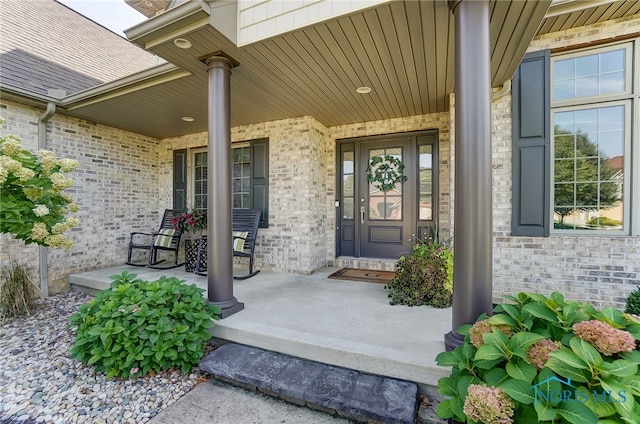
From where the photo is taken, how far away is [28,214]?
2.70 meters

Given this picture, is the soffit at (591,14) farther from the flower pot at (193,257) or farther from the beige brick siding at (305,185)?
the flower pot at (193,257)

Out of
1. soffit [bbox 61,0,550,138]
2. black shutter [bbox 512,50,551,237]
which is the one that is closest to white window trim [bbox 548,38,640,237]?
black shutter [bbox 512,50,551,237]

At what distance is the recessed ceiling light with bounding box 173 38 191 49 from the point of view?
2.41 m

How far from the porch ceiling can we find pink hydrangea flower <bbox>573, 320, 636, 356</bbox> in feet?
6.66

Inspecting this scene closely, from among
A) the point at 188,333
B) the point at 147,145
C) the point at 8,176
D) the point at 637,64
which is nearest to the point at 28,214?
the point at 8,176

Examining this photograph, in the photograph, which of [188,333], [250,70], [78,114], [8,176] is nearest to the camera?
[188,333]

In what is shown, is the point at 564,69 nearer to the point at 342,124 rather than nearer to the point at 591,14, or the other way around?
the point at 591,14

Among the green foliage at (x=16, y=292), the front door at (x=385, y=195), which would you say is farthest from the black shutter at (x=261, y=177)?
the green foliage at (x=16, y=292)

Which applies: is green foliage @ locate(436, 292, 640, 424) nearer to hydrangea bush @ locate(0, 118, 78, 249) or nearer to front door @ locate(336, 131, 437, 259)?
front door @ locate(336, 131, 437, 259)

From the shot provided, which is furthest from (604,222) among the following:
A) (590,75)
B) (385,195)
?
(385,195)

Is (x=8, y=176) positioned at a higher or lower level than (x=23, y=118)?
lower

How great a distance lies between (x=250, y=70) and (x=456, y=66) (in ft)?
6.55

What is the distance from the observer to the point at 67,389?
204cm

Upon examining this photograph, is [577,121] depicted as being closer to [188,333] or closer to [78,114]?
[188,333]
